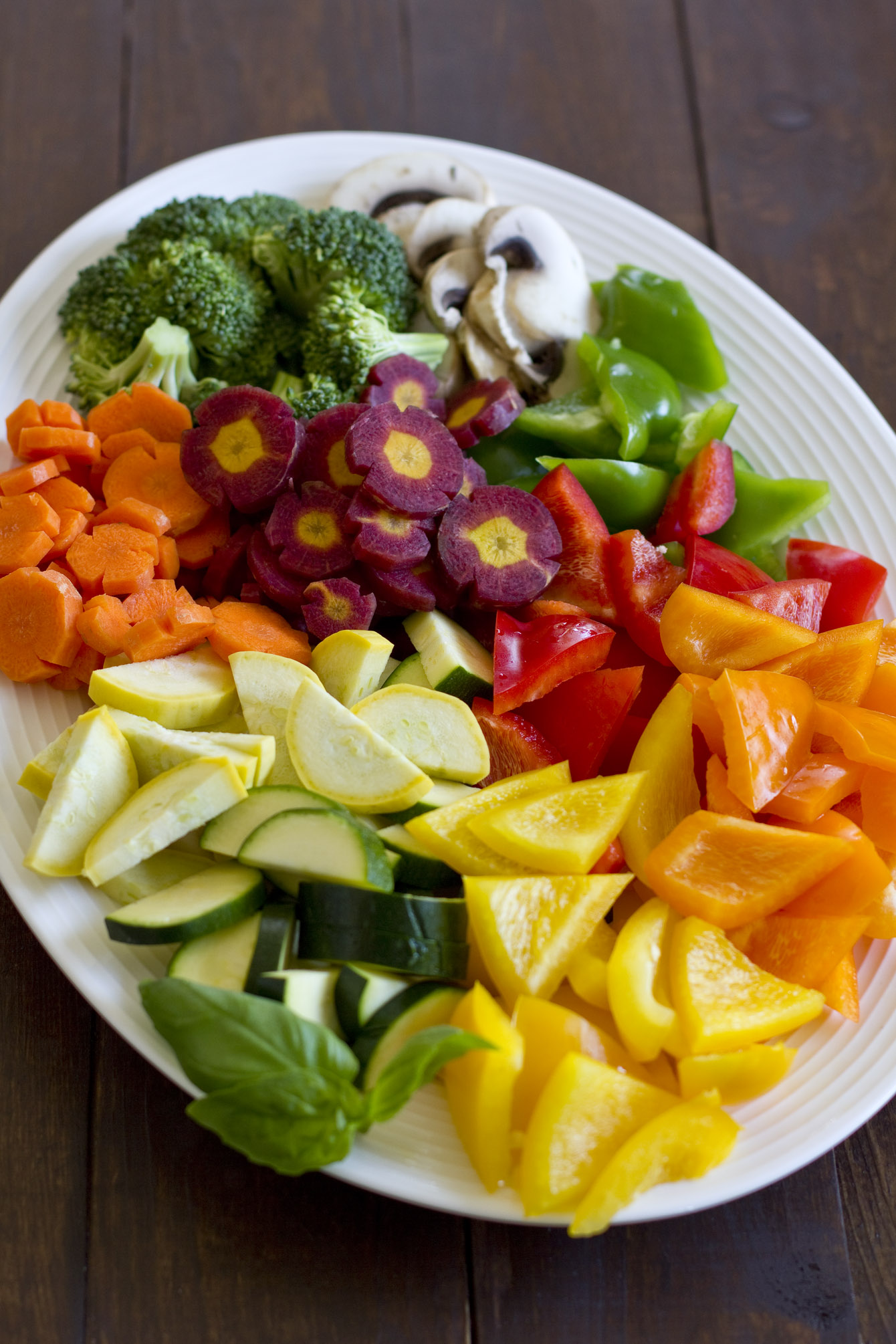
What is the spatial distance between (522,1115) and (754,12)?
365cm

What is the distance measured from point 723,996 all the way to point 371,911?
58cm

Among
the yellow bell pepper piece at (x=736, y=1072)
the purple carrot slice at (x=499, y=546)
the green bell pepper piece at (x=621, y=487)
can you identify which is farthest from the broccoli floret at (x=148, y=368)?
the yellow bell pepper piece at (x=736, y=1072)

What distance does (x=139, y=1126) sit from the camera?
1826 mm

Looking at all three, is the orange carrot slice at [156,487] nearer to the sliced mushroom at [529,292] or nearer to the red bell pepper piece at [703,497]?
the sliced mushroom at [529,292]

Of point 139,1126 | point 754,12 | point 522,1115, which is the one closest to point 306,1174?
point 139,1126

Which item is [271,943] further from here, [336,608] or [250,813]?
[336,608]

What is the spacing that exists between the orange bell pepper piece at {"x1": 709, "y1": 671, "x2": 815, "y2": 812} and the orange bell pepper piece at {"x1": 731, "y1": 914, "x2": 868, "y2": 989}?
212 mm

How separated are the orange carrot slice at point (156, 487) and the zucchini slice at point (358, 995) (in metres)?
1.06

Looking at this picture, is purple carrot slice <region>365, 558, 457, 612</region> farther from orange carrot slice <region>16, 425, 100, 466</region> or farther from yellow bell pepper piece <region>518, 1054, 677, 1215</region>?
yellow bell pepper piece <region>518, 1054, 677, 1215</region>

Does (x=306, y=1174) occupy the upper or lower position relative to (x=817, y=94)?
lower

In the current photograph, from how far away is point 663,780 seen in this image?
1.91 meters

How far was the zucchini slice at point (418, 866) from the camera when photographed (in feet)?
5.81

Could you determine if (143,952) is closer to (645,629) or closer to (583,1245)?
(583,1245)

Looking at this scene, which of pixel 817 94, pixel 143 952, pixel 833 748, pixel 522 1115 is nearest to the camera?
pixel 522 1115
